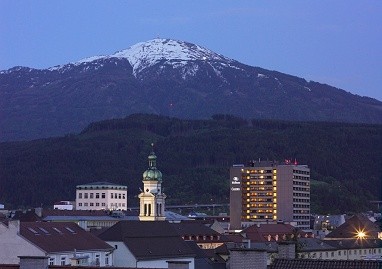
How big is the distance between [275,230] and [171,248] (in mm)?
67847

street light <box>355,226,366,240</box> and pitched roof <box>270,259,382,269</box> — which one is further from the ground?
street light <box>355,226,366,240</box>

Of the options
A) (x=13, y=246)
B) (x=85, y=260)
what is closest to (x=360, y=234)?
(x=85, y=260)

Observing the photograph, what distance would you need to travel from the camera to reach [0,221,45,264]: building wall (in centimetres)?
6588

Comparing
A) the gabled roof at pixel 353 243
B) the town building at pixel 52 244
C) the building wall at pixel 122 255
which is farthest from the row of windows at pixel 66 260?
the gabled roof at pixel 353 243

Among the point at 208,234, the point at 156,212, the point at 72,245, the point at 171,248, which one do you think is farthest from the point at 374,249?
the point at 72,245

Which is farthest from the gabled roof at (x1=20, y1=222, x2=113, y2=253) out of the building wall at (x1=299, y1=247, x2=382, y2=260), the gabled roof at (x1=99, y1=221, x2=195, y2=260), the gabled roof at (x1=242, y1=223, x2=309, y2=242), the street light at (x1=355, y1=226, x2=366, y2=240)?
the street light at (x1=355, y1=226, x2=366, y2=240)

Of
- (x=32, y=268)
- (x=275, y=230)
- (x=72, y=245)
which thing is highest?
(x=275, y=230)

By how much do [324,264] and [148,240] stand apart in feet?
150

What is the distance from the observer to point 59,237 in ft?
236

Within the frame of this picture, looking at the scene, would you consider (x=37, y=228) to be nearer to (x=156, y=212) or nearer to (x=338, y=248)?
(x=338, y=248)

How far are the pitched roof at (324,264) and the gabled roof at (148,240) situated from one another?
40030 millimetres

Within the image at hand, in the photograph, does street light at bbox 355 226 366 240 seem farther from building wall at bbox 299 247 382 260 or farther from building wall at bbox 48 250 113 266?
building wall at bbox 48 250 113 266

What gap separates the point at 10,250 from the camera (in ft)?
218

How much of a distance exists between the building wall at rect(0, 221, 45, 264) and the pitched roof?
3101 cm
